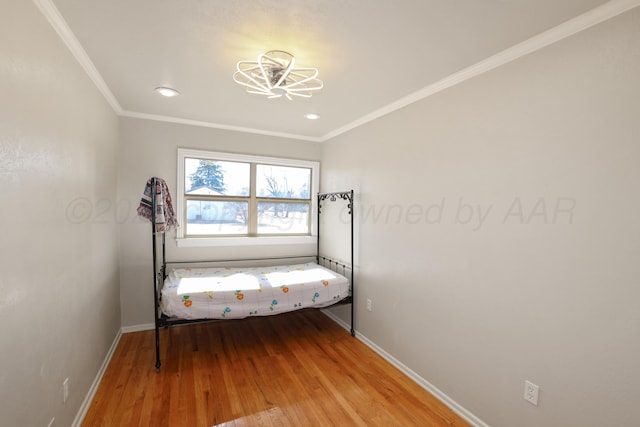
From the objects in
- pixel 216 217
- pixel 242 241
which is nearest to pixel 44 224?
pixel 216 217

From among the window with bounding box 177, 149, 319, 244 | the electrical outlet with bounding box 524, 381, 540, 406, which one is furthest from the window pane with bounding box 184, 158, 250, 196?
the electrical outlet with bounding box 524, 381, 540, 406

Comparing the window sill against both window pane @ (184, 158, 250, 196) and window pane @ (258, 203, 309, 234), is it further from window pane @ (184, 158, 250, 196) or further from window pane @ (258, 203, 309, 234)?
window pane @ (184, 158, 250, 196)

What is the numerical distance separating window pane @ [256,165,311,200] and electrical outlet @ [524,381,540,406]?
3.20 meters

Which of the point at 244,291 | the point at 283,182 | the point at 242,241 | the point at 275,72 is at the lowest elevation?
the point at 244,291

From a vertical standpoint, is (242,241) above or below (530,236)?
below

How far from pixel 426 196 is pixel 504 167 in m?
0.68

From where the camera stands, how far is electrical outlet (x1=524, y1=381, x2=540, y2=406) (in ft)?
5.70

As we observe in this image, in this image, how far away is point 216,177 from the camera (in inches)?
152

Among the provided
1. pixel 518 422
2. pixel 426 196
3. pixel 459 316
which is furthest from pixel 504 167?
pixel 518 422

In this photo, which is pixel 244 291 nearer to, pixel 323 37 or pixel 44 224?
pixel 44 224

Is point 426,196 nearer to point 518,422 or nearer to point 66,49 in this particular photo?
point 518,422

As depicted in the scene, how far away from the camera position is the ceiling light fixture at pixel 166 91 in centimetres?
257

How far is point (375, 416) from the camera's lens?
83.4 inches

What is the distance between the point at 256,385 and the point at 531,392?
6.34 ft
